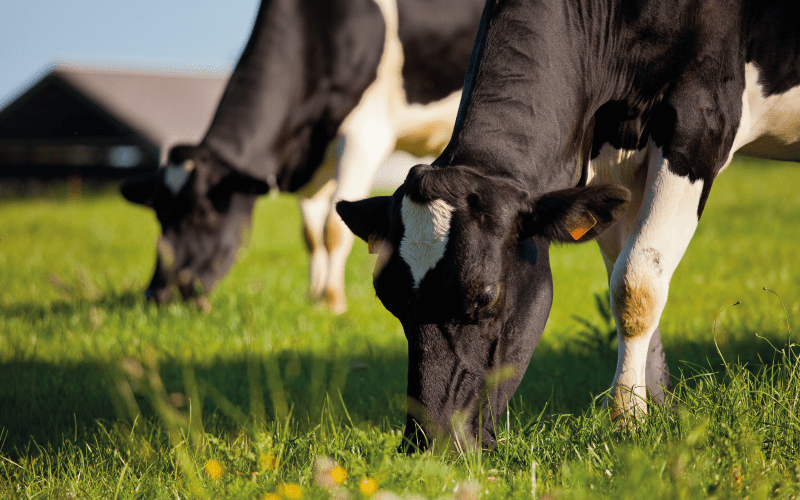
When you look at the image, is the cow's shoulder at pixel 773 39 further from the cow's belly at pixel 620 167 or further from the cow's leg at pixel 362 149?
the cow's leg at pixel 362 149

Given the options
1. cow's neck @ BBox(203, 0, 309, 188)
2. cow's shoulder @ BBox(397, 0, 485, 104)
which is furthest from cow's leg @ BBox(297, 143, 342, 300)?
cow's shoulder @ BBox(397, 0, 485, 104)

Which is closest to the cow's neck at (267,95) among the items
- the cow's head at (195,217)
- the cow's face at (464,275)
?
the cow's head at (195,217)

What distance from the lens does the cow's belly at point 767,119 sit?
286 cm

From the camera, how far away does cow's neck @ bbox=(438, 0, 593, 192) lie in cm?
256

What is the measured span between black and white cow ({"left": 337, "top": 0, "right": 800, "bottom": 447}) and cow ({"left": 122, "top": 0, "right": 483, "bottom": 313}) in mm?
2744

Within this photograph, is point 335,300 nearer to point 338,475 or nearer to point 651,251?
point 651,251

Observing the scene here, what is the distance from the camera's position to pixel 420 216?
7.59ft

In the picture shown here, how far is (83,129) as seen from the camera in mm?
27047

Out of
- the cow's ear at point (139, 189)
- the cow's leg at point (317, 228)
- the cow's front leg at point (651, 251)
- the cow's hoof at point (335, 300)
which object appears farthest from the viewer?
the cow's leg at point (317, 228)

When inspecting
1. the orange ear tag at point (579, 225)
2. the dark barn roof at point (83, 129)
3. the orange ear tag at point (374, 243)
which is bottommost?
the dark barn roof at point (83, 129)

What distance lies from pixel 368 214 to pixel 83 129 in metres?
27.6

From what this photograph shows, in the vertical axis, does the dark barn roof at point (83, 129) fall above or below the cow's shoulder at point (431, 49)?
below

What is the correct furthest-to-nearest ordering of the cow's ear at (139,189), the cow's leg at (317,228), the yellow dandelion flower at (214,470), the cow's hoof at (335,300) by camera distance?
the cow's leg at (317,228) → the cow's ear at (139,189) → the cow's hoof at (335,300) → the yellow dandelion flower at (214,470)

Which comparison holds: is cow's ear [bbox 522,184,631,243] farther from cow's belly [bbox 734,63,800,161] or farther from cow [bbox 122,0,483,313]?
cow [bbox 122,0,483,313]
